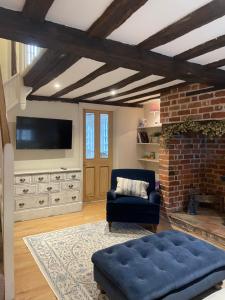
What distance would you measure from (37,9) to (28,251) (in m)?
2.59

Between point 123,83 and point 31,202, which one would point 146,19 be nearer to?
point 123,83

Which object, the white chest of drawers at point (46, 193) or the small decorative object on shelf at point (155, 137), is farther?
the small decorative object on shelf at point (155, 137)

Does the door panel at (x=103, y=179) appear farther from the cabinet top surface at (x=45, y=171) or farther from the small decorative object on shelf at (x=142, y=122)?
the small decorative object on shelf at (x=142, y=122)

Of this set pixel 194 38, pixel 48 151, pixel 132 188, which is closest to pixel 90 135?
pixel 48 151

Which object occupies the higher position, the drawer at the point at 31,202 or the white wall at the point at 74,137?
the white wall at the point at 74,137

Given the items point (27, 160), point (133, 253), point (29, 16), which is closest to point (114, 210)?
point (133, 253)

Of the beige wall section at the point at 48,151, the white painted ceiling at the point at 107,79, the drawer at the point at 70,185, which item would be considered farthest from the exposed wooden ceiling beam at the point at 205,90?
the drawer at the point at 70,185

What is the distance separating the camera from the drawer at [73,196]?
4.30m

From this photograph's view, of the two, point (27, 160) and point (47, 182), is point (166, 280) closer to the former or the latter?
point (47, 182)

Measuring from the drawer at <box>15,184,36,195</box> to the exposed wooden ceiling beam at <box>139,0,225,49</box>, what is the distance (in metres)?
2.99

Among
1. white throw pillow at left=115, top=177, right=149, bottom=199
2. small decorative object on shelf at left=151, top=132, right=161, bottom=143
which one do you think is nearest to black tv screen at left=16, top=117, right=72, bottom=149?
white throw pillow at left=115, top=177, right=149, bottom=199

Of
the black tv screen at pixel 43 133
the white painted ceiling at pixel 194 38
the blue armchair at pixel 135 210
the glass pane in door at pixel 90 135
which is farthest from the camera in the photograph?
the glass pane in door at pixel 90 135

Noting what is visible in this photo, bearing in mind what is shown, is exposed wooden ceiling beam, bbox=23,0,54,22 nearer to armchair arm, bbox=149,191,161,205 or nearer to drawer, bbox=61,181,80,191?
armchair arm, bbox=149,191,161,205

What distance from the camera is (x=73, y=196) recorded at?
4355mm
